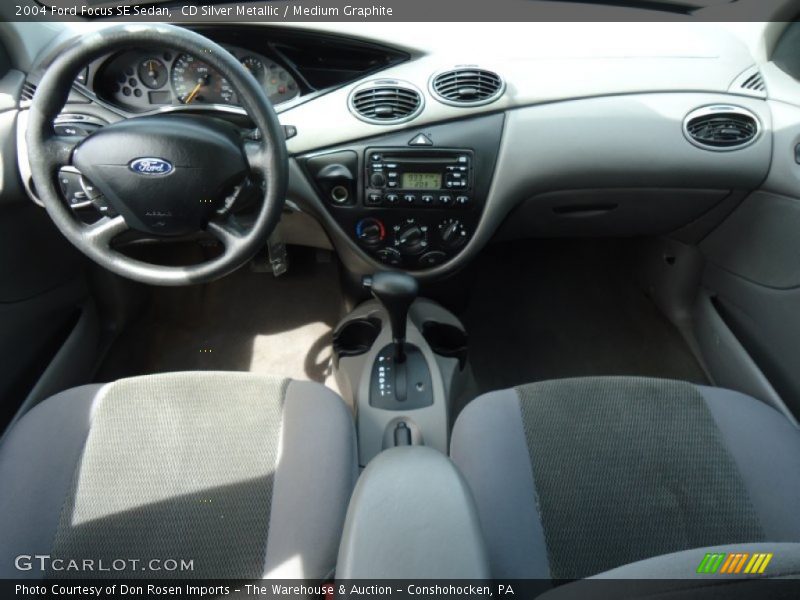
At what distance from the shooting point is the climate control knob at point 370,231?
4.46ft

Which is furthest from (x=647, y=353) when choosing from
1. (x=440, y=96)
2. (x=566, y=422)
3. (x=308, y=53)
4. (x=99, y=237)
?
(x=99, y=237)

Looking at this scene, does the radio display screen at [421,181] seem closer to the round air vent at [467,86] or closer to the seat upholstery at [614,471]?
the round air vent at [467,86]

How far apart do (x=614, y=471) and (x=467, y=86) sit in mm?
834

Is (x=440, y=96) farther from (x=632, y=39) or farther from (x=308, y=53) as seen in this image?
(x=632, y=39)

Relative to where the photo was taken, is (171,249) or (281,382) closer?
(281,382)

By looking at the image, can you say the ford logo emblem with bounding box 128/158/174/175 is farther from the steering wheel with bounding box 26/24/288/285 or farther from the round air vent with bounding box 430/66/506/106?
the round air vent with bounding box 430/66/506/106

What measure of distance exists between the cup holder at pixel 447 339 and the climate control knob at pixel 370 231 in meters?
0.30

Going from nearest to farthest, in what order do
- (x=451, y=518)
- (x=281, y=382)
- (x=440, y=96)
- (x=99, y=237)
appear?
(x=451, y=518) → (x=99, y=237) → (x=281, y=382) → (x=440, y=96)

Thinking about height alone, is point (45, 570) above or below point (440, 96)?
below

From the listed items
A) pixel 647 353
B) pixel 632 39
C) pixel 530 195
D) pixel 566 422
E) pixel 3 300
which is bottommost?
pixel 647 353

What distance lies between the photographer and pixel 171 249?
1.97m

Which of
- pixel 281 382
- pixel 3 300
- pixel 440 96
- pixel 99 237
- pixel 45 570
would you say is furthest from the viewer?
pixel 3 300

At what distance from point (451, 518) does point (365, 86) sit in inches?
37.5

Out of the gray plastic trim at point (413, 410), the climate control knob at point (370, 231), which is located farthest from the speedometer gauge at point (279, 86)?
the gray plastic trim at point (413, 410)
